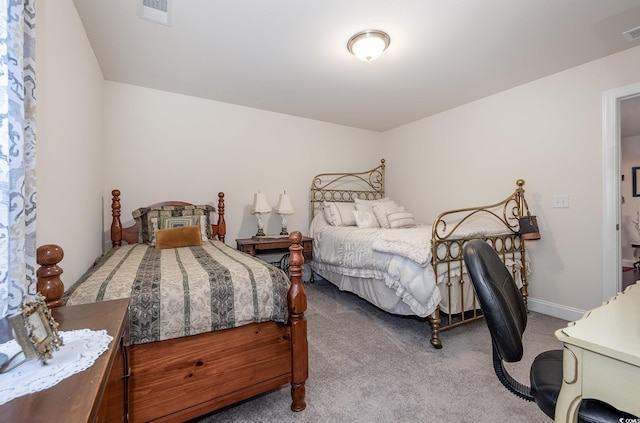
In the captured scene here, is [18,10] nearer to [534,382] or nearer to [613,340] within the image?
[613,340]

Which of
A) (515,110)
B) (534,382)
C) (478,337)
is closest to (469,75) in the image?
(515,110)

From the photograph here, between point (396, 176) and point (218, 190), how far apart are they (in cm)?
270

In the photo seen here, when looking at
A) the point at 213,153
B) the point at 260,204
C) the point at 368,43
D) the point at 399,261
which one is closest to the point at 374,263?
the point at 399,261

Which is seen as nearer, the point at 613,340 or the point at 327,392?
the point at 613,340

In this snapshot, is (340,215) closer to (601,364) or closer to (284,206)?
(284,206)

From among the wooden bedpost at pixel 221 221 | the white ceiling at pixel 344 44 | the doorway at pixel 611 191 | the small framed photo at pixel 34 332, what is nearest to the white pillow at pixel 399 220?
the white ceiling at pixel 344 44

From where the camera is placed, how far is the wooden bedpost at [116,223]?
2.70m

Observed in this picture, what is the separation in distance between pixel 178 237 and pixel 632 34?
3846 mm

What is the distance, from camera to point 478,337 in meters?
2.29

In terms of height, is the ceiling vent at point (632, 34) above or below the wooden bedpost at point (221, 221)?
above

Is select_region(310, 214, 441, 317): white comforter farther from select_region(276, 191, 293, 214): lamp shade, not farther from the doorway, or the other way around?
the doorway

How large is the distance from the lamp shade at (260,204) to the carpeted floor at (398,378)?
1.40 m

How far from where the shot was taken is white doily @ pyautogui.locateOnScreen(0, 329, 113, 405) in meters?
0.54

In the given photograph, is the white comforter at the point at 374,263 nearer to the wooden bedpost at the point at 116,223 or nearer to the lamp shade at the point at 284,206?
the lamp shade at the point at 284,206
